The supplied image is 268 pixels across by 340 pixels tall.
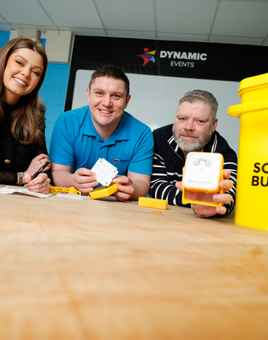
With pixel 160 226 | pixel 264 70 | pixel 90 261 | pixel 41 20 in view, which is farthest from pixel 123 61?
pixel 90 261

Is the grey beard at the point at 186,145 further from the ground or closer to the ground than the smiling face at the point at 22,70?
closer to the ground

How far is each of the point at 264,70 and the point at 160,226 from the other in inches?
121

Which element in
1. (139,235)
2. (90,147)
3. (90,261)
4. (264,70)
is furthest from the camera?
(264,70)

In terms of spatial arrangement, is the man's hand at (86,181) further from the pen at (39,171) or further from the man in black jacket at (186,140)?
the man in black jacket at (186,140)

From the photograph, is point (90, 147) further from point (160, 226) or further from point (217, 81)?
point (217, 81)

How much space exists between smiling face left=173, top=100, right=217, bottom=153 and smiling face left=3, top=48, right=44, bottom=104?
2.32 ft

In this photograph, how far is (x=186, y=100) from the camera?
5.01 ft

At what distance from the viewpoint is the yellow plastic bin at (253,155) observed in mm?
561

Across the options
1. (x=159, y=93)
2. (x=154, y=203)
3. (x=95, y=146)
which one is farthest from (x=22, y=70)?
(x=159, y=93)

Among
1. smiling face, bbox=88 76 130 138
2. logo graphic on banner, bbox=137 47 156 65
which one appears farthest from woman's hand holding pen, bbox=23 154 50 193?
logo graphic on banner, bbox=137 47 156 65

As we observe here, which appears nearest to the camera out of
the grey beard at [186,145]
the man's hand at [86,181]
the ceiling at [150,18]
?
the man's hand at [86,181]

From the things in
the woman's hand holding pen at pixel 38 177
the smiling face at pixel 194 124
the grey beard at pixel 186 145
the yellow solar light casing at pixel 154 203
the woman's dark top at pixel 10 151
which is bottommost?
the yellow solar light casing at pixel 154 203

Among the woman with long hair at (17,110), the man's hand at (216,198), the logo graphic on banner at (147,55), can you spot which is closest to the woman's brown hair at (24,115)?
the woman with long hair at (17,110)

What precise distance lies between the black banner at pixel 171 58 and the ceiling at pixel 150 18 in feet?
0.23
